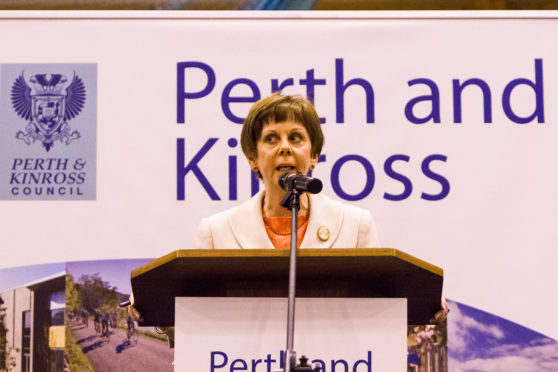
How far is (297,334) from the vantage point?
6.64ft

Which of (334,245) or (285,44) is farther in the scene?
(285,44)

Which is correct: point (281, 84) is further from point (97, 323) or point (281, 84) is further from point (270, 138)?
point (97, 323)

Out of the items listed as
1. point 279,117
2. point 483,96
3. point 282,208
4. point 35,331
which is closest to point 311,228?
point 282,208

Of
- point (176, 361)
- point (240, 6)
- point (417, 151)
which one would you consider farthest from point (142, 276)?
point (240, 6)

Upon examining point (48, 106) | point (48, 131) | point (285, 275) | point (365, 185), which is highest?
point (48, 106)

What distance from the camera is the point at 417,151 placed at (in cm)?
416

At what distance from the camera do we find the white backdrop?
411cm

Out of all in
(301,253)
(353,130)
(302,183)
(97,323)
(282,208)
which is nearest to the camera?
(301,253)

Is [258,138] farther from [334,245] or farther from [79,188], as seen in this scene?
[79,188]

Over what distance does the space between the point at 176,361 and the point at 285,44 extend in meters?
2.59

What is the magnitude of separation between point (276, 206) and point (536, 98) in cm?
209

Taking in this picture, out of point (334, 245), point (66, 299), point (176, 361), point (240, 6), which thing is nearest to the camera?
point (176, 361)

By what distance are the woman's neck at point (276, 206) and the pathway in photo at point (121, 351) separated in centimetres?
159

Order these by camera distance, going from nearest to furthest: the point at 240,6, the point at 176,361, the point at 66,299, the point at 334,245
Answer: the point at 176,361, the point at 334,245, the point at 66,299, the point at 240,6
